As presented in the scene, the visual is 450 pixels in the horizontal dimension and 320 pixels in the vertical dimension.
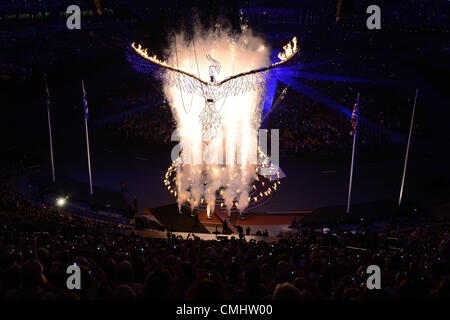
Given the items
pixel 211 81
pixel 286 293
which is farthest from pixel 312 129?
pixel 286 293

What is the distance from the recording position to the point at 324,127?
33.0 meters

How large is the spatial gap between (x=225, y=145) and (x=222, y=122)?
173cm

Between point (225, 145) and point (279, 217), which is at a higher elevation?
point (225, 145)

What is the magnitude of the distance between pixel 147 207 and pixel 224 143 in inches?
283

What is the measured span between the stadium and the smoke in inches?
5.4

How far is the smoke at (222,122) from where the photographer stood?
2414 cm

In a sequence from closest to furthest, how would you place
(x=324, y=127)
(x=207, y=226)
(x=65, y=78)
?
(x=207, y=226) → (x=324, y=127) → (x=65, y=78)

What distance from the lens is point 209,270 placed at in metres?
6.85

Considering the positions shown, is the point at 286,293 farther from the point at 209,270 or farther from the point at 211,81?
the point at 211,81

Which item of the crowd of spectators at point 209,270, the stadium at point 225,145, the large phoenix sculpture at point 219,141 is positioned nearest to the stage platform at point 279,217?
the stadium at point 225,145

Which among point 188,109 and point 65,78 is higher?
point 65,78

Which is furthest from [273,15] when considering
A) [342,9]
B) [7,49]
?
[342,9]
